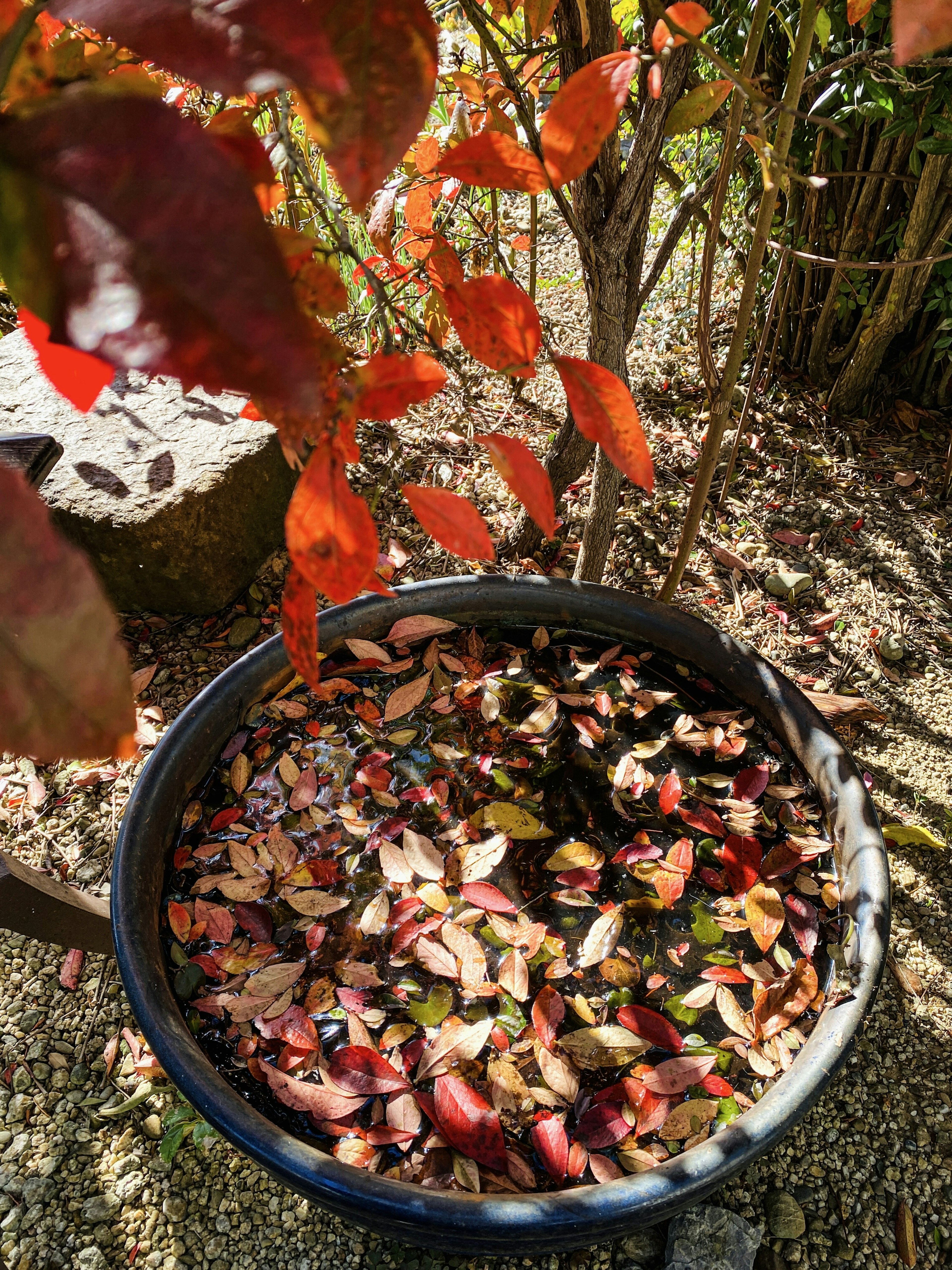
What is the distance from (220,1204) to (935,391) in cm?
241

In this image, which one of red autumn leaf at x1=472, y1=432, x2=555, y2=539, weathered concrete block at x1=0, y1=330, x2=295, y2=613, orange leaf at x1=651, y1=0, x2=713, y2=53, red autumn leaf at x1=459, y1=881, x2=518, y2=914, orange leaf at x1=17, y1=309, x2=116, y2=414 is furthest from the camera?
weathered concrete block at x1=0, y1=330, x2=295, y2=613

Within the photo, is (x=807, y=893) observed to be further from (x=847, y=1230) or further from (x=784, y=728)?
(x=847, y=1230)

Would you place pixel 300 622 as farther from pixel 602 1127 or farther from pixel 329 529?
pixel 602 1127

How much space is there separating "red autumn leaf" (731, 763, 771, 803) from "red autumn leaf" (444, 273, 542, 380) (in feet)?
2.64

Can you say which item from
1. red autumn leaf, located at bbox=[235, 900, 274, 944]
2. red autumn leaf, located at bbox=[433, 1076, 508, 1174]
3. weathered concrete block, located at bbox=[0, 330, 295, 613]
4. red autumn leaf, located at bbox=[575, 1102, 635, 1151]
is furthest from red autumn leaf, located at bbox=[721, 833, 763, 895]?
weathered concrete block, located at bbox=[0, 330, 295, 613]

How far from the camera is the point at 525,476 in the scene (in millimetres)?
483

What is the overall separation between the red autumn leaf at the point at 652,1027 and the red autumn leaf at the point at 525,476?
0.70m

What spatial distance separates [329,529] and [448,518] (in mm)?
146

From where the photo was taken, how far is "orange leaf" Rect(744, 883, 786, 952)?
1.01m

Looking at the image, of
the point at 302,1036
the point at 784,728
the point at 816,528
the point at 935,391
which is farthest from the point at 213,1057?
the point at 935,391

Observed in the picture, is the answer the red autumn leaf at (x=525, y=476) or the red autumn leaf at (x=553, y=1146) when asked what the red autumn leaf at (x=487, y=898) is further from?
the red autumn leaf at (x=525, y=476)

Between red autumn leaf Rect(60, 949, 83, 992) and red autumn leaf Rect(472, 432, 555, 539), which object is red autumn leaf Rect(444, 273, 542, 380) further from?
red autumn leaf Rect(60, 949, 83, 992)

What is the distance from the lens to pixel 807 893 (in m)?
1.04

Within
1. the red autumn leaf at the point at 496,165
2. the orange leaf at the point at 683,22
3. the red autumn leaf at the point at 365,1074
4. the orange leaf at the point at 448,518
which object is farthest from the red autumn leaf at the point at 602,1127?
the orange leaf at the point at 683,22
